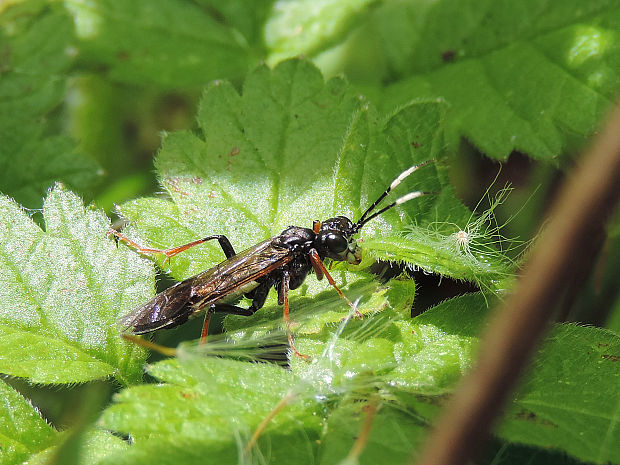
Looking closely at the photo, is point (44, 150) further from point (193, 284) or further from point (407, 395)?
point (407, 395)

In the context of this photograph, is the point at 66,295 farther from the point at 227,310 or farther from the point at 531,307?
the point at 531,307

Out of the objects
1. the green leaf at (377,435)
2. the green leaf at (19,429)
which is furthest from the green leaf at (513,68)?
the green leaf at (19,429)

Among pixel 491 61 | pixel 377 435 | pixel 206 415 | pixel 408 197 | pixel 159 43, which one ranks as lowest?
pixel 377 435

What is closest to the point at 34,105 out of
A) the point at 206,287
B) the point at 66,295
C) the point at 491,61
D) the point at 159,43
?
the point at 159,43

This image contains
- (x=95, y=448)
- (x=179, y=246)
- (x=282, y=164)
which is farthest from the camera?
(x=282, y=164)

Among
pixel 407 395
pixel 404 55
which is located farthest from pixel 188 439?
pixel 404 55

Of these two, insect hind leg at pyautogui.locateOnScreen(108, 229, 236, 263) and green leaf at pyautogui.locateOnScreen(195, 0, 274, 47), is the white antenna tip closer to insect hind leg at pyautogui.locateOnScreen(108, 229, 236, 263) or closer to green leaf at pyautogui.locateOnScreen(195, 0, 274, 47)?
insect hind leg at pyautogui.locateOnScreen(108, 229, 236, 263)

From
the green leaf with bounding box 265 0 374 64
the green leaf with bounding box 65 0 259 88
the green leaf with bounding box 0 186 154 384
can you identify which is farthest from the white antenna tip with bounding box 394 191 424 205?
the green leaf with bounding box 65 0 259 88
